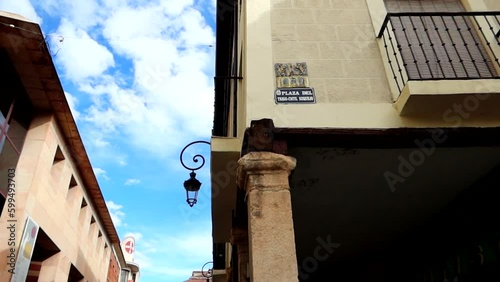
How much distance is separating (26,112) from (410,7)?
999 centimetres

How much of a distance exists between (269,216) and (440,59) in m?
2.95

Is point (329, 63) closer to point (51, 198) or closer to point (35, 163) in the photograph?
point (35, 163)

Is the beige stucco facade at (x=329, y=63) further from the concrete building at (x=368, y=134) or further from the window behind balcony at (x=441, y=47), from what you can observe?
the window behind balcony at (x=441, y=47)

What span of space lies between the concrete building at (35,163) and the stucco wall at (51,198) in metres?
0.02

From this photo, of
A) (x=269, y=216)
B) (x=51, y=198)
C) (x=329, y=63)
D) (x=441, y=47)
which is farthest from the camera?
(x=51, y=198)

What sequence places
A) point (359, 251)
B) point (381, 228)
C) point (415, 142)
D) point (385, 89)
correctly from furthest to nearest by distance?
point (359, 251), point (381, 228), point (385, 89), point (415, 142)

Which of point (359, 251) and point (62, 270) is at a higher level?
point (62, 270)

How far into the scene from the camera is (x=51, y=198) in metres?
10.8

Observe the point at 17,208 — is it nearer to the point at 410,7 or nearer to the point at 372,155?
the point at 372,155

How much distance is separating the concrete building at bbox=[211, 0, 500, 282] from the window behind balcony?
2 cm

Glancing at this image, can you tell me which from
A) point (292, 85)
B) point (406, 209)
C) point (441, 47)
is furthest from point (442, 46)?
point (406, 209)

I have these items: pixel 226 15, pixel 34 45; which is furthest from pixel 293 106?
pixel 34 45

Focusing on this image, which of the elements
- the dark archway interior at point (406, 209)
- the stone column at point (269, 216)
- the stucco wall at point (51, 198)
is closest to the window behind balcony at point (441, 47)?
the dark archway interior at point (406, 209)

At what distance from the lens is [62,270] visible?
11945 mm
